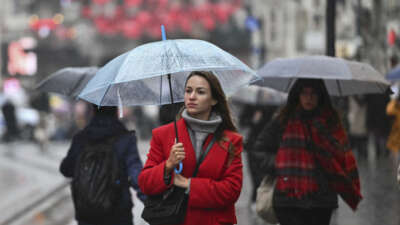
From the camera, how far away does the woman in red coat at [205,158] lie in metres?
4.09

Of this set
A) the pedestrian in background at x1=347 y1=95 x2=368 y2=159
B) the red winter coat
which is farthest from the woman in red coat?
the pedestrian in background at x1=347 y1=95 x2=368 y2=159

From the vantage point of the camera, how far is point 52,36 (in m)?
57.3

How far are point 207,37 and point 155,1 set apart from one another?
186 inches

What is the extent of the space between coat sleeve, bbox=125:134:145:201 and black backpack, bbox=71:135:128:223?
0.07 m

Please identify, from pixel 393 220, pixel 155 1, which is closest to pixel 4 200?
pixel 393 220

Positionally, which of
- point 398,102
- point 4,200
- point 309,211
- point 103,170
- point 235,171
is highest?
point 235,171

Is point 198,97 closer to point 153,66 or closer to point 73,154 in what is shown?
point 153,66

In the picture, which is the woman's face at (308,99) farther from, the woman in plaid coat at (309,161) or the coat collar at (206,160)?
the coat collar at (206,160)

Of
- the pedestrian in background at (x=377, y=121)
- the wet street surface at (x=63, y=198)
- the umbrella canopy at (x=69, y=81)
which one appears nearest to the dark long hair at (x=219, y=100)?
the umbrella canopy at (x=69, y=81)

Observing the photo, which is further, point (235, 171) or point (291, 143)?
point (291, 143)

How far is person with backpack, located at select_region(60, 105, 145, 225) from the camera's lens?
17.6 feet

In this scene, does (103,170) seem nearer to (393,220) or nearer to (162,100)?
(162,100)

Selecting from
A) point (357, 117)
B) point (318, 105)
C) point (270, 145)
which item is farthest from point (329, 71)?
point (357, 117)

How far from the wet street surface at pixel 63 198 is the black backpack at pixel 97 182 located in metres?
3.54
